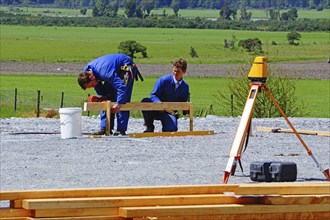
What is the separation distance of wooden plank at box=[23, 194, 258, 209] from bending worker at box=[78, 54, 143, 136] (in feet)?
30.6

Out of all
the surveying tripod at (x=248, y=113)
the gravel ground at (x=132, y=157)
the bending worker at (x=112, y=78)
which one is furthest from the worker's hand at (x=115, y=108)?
the surveying tripod at (x=248, y=113)

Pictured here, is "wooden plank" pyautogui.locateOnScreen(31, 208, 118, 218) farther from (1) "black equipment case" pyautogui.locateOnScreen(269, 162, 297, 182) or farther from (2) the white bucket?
(2) the white bucket

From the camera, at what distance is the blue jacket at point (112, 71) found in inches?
654

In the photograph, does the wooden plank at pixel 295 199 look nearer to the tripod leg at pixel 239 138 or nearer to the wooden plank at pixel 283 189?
the wooden plank at pixel 283 189

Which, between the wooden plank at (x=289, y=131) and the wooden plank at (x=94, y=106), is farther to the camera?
the wooden plank at (x=289, y=131)

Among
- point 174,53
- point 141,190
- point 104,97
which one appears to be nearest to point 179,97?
point 104,97

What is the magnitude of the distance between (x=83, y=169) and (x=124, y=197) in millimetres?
6889

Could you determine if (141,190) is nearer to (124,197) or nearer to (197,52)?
Result: (124,197)

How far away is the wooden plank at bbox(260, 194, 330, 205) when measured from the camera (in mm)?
7074

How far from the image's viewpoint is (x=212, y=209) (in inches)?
272

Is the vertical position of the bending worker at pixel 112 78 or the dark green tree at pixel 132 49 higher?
the bending worker at pixel 112 78

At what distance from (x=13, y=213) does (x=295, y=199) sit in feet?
5.97

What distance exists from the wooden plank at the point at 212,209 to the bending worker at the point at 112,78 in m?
9.35

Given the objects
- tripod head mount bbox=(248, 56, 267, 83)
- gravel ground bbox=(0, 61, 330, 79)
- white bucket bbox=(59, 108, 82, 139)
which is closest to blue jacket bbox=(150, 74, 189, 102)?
white bucket bbox=(59, 108, 82, 139)
